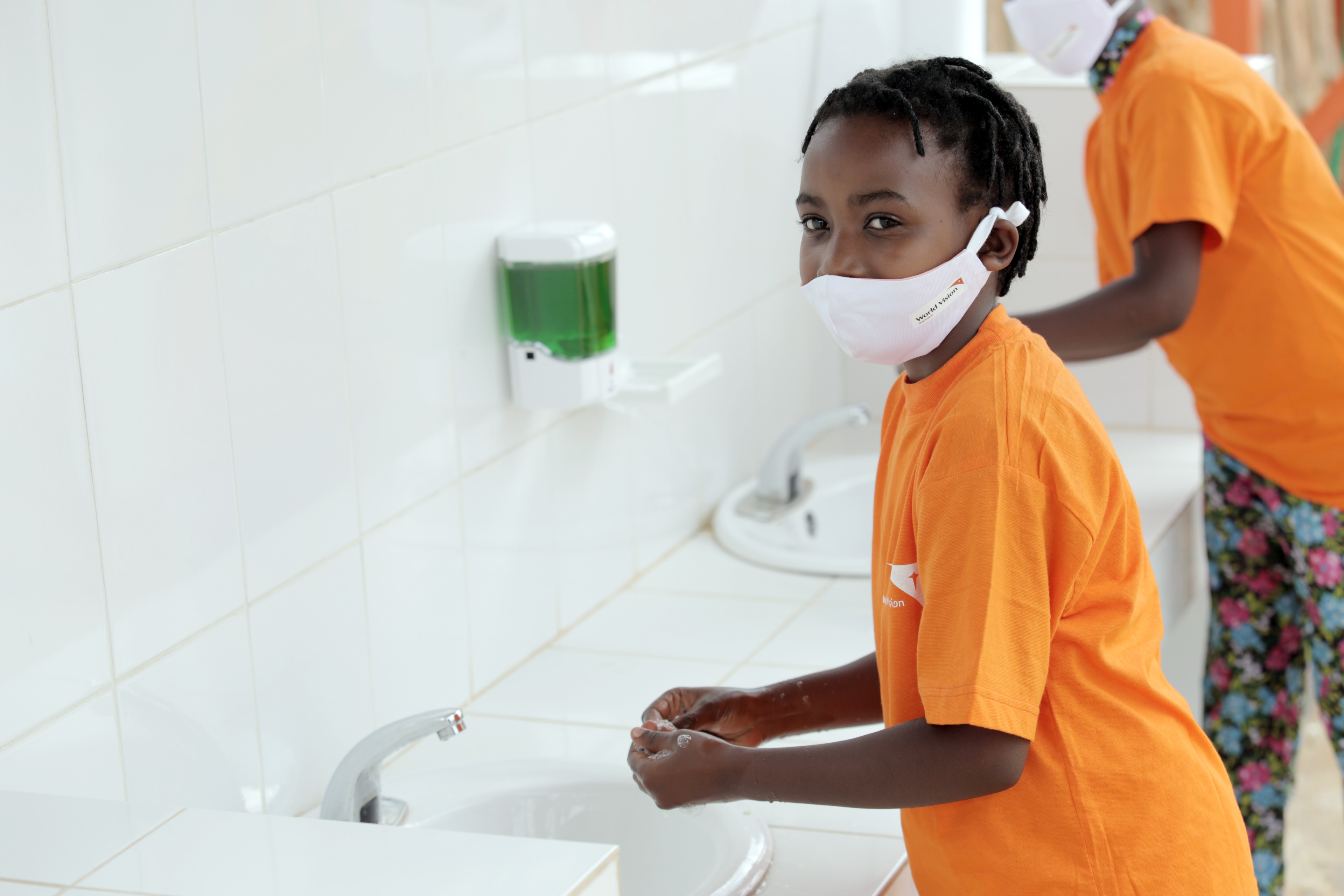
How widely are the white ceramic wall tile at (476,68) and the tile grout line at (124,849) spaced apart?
0.78 meters

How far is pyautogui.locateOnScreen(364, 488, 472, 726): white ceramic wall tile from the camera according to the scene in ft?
4.75

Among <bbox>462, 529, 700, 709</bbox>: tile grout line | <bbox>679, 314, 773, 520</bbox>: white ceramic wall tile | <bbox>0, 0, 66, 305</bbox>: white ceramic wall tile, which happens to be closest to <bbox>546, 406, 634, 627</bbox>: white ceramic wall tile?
<bbox>462, 529, 700, 709</bbox>: tile grout line

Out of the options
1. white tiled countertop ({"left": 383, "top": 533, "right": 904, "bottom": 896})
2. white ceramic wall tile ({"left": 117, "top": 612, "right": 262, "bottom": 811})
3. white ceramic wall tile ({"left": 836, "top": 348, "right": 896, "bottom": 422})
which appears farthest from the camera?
white ceramic wall tile ({"left": 836, "top": 348, "right": 896, "bottom": 422})

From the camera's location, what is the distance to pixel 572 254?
1574 mm

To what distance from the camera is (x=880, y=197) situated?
902 mm

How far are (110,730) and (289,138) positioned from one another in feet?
1.65

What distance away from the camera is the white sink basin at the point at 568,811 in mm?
1350

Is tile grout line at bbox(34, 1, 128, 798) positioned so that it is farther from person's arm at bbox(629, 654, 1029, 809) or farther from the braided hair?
the braided hair

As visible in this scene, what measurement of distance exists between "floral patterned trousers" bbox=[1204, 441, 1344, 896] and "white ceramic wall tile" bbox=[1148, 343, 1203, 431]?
565 millimetres

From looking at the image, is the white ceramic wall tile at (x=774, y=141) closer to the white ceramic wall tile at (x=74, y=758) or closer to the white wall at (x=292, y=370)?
the white wall at (x=292, y=370)

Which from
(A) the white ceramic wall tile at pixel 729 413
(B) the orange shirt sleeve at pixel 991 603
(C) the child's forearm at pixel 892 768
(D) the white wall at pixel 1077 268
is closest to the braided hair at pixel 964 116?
(B) the orange shirt sleeve at pixel 991 603

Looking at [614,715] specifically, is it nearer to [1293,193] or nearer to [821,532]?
[821,532]

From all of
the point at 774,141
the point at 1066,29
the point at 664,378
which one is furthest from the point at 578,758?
the point at 774,141

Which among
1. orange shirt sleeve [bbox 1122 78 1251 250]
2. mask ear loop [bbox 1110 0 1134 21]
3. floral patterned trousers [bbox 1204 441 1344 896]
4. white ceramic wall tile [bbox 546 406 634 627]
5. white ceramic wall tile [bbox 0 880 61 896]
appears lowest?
floral patterned trousers [bbox 1204 441 1344 896]
